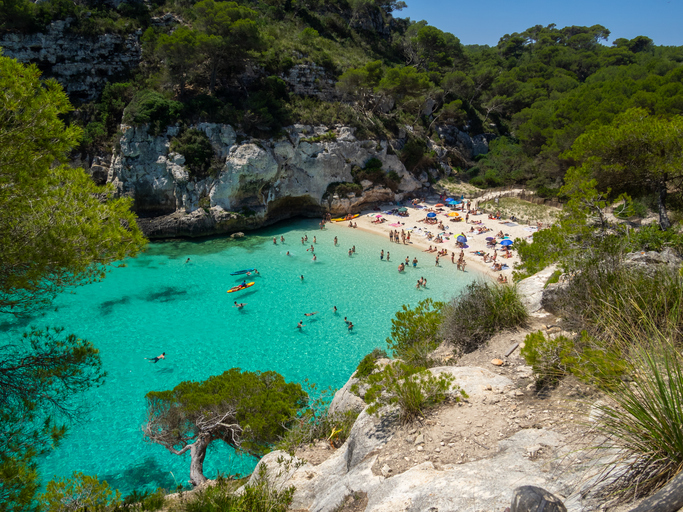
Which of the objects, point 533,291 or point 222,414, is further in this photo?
point 533,291

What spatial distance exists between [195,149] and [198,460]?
23944mm

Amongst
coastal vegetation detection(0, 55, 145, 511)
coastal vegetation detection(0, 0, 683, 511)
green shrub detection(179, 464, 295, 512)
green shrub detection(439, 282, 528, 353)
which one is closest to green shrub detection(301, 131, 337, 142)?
coastal vegetation detection(0, 0, 683, 511)

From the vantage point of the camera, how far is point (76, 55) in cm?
2925

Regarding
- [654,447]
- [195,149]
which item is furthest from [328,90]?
[654,447]

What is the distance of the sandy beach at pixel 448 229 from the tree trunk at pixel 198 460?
685 inches

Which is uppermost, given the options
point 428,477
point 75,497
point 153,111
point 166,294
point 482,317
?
point 153,111

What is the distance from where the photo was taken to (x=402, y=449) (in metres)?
4.91

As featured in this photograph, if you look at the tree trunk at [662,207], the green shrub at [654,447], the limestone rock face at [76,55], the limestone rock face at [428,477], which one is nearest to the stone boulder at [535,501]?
the green shrub at [654,447]

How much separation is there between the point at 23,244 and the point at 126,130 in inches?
1030

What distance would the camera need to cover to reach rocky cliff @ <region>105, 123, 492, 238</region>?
26609 mm

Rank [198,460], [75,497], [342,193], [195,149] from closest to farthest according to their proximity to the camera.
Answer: [75,497]
[198,460]
[195,149]
[342,193]

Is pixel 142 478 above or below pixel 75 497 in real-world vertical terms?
below

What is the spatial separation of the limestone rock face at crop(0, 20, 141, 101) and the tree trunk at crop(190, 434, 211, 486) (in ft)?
106

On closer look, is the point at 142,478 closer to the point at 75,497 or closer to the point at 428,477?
the point at 75,497
